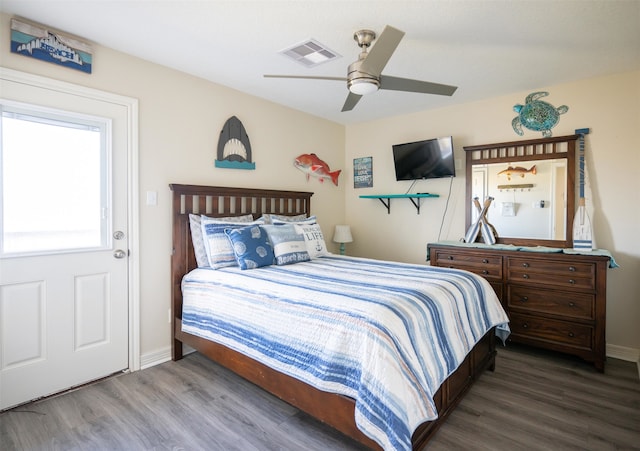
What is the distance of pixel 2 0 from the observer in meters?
1.97

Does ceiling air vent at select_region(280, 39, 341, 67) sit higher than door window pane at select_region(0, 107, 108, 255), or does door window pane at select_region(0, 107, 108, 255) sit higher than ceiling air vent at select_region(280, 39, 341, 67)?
ceiling air vent at select_region(280, 39, 341, 67)

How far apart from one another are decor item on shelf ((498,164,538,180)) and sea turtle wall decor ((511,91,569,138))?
1.10 ft

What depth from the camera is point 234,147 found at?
340 centimetres

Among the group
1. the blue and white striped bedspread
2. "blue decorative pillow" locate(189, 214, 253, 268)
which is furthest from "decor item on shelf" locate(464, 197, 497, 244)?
"blue decorative pillow" locate(189, 214, 253, 268)

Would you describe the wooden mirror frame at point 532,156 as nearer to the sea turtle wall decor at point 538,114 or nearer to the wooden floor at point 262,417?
the sea turtle wall decor at point 538,114

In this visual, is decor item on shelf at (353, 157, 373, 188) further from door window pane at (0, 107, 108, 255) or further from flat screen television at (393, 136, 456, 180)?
door window pane at (0, 107, 108, 255)

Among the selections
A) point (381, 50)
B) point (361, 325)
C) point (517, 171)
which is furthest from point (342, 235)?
point (361, 325)

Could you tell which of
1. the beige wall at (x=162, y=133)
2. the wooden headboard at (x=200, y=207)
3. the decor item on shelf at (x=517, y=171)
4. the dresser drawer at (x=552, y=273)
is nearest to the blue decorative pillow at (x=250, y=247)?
the wooden headboard at (x=200, y=207)

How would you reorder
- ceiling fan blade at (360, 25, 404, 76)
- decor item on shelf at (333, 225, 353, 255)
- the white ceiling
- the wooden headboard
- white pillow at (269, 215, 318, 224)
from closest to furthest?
ceiling fan blade at (360, 25, 404, 76), the white ceiling, the wooden headboard, white pillow at (269, 215, 318, 224), decor item on shelf at (333, 225, 353, 255)

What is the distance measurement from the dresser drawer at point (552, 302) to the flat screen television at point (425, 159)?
1408 millimetres

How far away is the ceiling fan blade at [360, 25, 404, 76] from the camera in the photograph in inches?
70.9

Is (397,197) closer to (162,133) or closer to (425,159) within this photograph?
(425,159)

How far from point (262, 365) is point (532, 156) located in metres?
3.17

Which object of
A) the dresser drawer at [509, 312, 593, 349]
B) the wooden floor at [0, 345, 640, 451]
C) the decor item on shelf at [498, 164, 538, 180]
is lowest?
the wooden floor at [0, 345, 640, 451]
